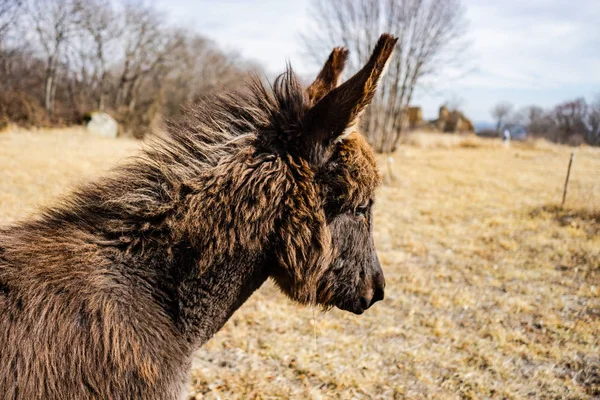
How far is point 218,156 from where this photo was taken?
6.54 feet

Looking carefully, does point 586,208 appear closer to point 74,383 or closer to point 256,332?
point 256,332

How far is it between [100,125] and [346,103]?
29.6 meters

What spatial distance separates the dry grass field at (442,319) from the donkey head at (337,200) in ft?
1.13

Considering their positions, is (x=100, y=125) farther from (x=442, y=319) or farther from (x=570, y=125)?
(x=570, y=125)

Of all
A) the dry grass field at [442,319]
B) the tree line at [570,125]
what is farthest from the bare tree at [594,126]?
the dry grass field at [442,319]

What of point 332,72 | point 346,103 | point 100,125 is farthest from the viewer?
point 100,125

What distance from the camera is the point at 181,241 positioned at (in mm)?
1921

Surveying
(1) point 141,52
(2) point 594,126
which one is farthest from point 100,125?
(2) point 594,126

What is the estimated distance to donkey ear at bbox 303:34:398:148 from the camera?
1.85m

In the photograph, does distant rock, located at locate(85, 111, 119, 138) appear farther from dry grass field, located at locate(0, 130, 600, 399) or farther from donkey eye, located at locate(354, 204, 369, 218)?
donkey eye, located at locate(354, 204, 369, 218)

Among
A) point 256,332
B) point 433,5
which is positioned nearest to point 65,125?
point 433,5

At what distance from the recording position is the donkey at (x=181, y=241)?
65.1 inches

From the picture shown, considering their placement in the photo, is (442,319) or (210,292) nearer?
(210,292)

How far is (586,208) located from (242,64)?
42349 millimetres
